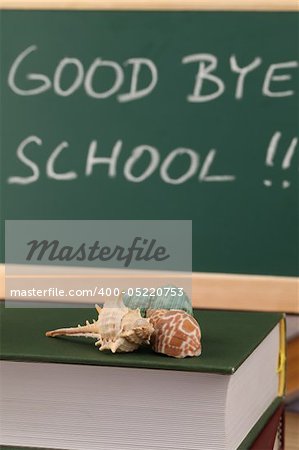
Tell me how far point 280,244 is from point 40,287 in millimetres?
359

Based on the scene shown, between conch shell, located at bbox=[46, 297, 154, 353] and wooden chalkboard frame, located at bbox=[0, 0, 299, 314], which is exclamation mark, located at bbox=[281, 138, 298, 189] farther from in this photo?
conch shell, located at bbox=[46, 297, 154, 353]

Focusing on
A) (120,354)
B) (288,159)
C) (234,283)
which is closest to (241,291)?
(234,283)

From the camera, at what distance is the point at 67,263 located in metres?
1.42

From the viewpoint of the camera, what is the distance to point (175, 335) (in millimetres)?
926

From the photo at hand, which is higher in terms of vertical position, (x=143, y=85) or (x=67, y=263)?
(x=143, y=85)

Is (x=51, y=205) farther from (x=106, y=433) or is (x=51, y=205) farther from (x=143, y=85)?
(x=106, y=433)

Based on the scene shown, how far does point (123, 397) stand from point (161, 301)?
0.14 meters

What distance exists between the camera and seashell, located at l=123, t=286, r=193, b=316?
40.4 inches

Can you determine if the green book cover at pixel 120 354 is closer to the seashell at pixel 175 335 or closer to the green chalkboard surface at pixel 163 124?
the seashell at pixel 175 335

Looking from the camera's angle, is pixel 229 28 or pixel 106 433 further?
pixel 229 28

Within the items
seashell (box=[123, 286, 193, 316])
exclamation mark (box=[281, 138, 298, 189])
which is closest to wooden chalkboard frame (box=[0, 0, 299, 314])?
exclamation mark (box=[281, 138, 298, 189])

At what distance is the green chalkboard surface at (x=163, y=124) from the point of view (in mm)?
1353

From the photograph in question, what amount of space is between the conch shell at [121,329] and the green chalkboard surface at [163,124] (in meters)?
0.42

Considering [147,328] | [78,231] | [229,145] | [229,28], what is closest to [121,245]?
[78,231]
